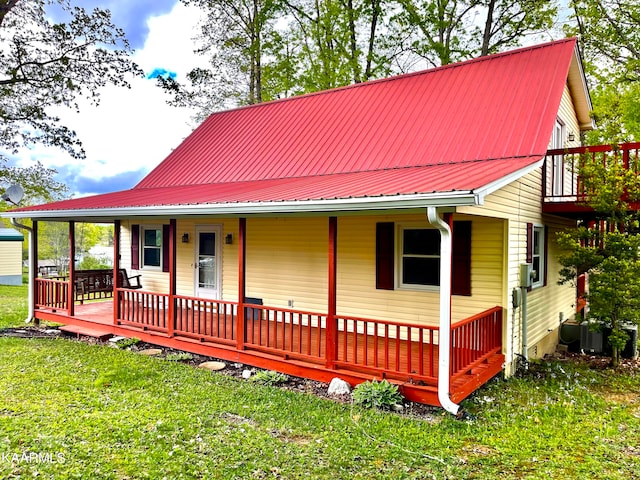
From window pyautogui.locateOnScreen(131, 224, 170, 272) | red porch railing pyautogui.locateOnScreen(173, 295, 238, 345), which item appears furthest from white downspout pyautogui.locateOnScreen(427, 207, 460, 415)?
window pyautogui.locateOnScreen(131, 224, 170, 272)

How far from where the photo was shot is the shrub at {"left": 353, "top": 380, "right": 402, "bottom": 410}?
5.55 m

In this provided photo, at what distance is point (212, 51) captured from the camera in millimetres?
22438

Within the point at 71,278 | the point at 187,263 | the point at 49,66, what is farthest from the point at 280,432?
Answer: the point at 49,66

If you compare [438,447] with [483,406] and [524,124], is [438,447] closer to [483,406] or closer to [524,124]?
[483,406]

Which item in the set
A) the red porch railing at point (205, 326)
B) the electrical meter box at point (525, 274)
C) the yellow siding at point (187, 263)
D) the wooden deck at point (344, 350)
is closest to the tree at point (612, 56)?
the electrical meter box at point (525, 274)

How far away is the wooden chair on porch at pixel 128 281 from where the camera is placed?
1088cm

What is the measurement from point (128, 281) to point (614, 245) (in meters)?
10.3

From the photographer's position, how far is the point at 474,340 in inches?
239

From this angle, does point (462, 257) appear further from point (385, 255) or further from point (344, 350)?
point (344, 350)

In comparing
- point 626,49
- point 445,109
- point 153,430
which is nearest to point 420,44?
point 626,49

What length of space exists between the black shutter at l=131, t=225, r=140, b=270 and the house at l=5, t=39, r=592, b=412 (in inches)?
2.0

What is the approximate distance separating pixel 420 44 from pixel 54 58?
15.7 meters

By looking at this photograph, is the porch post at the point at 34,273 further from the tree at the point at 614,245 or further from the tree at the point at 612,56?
the tree at the point at 612,56

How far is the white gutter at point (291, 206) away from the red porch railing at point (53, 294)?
1.83m
